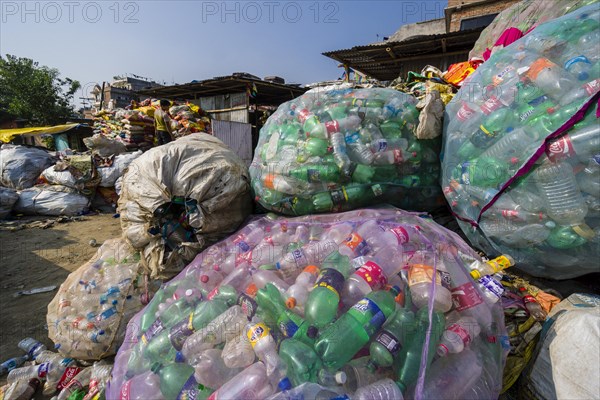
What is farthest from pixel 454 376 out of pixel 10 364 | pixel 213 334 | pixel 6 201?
pixel 6 201

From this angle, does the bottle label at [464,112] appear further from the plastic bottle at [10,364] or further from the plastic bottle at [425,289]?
the plastic bottle at [10,364]

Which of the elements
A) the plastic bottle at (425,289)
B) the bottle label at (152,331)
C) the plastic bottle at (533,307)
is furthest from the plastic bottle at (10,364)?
the plastic bottle at (533,307)

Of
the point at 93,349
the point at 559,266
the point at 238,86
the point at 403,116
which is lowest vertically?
the point at 93,349

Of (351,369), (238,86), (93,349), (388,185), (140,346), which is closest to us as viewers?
(351,369)

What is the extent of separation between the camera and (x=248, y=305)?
1.39 m

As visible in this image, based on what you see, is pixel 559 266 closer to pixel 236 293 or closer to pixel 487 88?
pixel 487 88

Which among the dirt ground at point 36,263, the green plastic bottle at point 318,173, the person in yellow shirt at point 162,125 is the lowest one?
the dirt ground at point 36,263

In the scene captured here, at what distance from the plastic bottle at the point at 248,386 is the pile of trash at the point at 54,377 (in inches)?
40.4

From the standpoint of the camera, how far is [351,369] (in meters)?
1.10

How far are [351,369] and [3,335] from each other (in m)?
2.71

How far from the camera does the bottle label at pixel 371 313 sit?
1.14 m

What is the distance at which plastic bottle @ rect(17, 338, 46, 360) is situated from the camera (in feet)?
6.80

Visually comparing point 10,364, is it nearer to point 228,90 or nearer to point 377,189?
point 377,189

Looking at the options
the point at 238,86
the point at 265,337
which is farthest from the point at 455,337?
the point at 238,86
